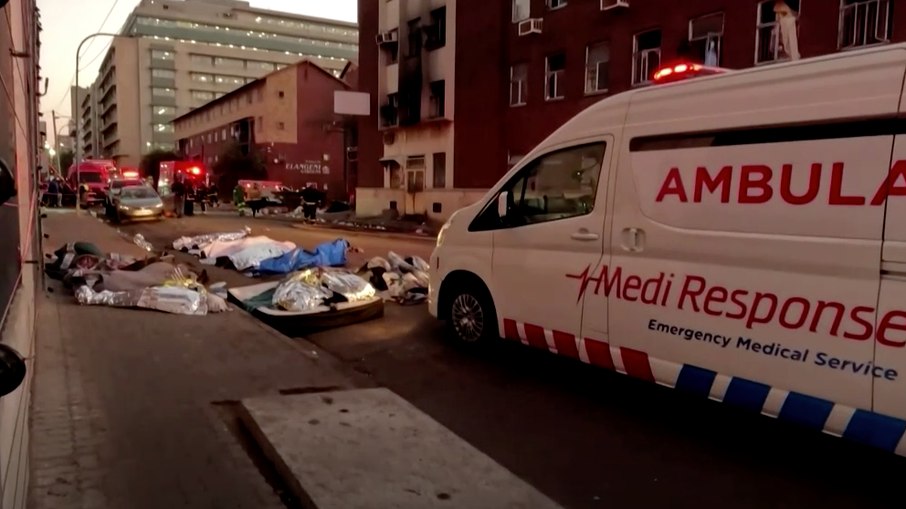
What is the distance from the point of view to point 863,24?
1712cm

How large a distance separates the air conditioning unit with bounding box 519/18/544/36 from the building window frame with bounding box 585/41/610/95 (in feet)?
8.80

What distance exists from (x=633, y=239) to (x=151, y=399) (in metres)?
3.79

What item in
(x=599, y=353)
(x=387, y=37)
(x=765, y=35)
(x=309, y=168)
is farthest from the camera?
(x=309, y=168)

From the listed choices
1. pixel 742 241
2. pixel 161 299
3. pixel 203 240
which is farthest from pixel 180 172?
pixel 742 241

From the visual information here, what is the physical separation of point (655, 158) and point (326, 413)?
3.02m

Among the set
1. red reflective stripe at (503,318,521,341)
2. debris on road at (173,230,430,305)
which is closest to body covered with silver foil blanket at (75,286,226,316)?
debris on road at (173,230,430,305)

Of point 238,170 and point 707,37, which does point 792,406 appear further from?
point 238,170

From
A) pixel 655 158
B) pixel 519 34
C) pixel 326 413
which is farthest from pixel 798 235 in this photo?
pixel 519 34

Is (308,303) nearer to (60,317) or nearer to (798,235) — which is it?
(60,317)

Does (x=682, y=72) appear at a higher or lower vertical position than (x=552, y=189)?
higher

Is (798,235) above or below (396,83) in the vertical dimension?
below

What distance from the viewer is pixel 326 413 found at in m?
4.86

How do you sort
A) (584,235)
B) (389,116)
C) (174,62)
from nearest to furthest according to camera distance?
(584,235), (389,116), (174,62)

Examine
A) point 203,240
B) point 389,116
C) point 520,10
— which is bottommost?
point 203,240
